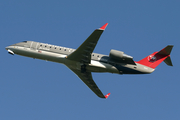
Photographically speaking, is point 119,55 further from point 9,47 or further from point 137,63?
point 9,47

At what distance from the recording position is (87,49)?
3909cm

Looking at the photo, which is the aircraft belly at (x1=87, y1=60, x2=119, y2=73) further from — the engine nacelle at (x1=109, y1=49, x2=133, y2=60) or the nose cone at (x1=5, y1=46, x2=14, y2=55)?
the nose cone at (x1=5, y1=46, x2=14, y2=55)

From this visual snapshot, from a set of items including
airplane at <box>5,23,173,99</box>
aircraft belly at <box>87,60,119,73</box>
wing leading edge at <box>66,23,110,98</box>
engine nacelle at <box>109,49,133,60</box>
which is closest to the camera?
wing leading edge at <box>66,23,110,98</box>

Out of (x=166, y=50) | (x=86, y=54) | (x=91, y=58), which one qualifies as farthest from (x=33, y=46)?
(x=166, y=50)

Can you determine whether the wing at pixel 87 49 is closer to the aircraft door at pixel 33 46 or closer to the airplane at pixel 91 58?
the airplane at pixel 91 58

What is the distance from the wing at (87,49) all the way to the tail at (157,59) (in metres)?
8.96

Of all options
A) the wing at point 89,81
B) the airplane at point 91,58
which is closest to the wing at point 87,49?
the airplane at point 91,58

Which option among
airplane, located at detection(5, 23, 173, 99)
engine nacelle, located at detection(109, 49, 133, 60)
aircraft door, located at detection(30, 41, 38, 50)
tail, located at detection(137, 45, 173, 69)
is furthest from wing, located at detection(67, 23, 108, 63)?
tail, located at detection(137, 45, 173, 69)

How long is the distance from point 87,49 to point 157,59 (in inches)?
472

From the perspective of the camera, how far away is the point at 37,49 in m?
43.0

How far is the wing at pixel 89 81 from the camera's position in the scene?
4495 cm


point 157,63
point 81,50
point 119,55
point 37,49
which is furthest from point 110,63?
point 37,49

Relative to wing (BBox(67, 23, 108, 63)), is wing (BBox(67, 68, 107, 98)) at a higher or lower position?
lower

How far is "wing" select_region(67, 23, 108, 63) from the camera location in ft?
120
